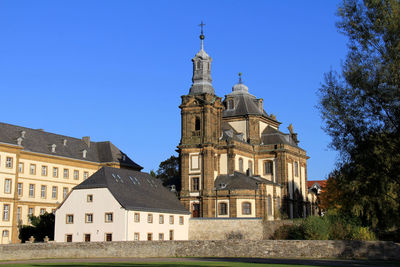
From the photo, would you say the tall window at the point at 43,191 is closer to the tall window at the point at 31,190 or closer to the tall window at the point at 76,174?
the tall window at the point at 31,190

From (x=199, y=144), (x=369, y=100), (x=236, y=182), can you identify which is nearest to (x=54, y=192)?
(x=199, y=144)

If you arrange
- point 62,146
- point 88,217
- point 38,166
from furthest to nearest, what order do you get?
1. point 62,146
2. point 38,166
3. point 88,217

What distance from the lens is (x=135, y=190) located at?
6031 centimetres

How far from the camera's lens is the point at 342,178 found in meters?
28.5

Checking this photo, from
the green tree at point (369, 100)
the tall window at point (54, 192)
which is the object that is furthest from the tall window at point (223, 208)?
the green tree at point (369, 100)

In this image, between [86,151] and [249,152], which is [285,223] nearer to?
[249,152]

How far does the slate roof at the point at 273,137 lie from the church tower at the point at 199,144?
27.7 feet

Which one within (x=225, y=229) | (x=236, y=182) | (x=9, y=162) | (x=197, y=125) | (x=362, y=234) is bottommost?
(x=362, y=234)

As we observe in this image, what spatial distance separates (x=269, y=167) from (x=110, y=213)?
95.4 ft

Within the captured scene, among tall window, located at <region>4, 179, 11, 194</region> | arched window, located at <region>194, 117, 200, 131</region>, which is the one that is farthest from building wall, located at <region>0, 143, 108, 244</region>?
arched window, located at <region>194, 117, 200, 131</region>

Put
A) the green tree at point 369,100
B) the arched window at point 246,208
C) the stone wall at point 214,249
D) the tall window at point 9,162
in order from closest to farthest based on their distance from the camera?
1. the green tree at point 369,100
2. the stone wall at point 214,249
3. the tall window at point 9,162
4. the arched window at point 246,208

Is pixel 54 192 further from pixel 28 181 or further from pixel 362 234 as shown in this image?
pixel 362 234

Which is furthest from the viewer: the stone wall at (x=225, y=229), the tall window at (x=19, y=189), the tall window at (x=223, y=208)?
the tall window at (x=19, y=189)

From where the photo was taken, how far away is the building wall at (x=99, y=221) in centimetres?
5409
